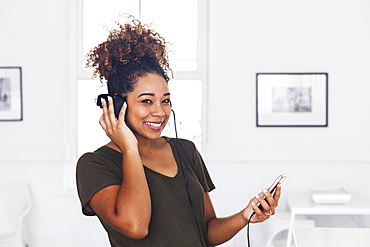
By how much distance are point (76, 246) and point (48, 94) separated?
125 cm

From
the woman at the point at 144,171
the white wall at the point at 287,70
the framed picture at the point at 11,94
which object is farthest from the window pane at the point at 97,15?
Answer: the woman at the point at 144,171

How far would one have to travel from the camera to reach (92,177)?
147 cm

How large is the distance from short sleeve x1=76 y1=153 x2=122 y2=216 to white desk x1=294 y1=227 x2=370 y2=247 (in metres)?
0.58

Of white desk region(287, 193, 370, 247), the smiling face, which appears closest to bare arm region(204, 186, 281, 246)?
the smiling face

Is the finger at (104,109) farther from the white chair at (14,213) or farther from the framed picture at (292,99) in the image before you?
the framed picture at (292,99)

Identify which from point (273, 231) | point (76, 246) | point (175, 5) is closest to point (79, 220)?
point (76, 246)

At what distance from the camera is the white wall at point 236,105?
3.93m

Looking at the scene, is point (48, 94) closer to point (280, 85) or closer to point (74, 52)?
point (74, 52)

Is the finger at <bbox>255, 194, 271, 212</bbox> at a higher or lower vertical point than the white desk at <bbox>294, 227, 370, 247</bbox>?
higher

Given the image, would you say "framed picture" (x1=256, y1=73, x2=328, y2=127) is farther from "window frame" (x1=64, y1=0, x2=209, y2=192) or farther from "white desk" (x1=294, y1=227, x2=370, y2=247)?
"white desk" (x1=294, y1=227, x2=370, y2=247)

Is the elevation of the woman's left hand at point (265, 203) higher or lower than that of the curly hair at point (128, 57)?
lower

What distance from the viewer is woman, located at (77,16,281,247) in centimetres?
145

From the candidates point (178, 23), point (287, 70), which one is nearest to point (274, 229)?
point (287, 70)

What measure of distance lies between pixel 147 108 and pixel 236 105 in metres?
2.41
